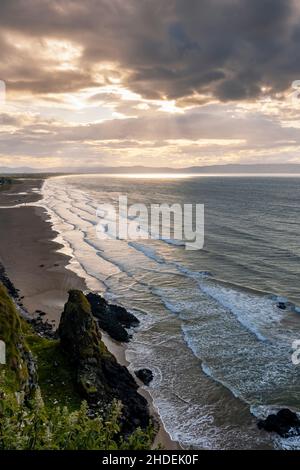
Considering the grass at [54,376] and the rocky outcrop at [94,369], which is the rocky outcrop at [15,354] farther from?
the rocky outcrop at [94,369]

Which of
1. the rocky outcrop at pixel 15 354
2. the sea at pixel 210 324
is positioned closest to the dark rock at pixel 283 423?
the sea at pixel 210 324

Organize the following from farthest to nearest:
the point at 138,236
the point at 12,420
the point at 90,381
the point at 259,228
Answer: the point at 259,228 < the point at 138,236 < the point at 90,381 < the point at 12,420

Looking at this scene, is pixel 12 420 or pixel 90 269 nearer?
pixel 12 420

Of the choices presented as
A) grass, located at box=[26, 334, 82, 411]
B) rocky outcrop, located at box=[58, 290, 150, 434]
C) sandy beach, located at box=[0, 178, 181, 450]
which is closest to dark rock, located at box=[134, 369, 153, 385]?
sandy beach, located at box=[0, 178, 181, 450]

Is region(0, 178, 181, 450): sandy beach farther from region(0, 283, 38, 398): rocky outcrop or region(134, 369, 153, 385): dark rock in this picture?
region(0, 283, 38, 398): rocky outcrop

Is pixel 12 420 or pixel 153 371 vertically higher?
pixel 12 420

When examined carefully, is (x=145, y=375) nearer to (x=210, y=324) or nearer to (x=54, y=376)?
(x=54, y=376)

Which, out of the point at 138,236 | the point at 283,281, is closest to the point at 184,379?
the point at 283,281

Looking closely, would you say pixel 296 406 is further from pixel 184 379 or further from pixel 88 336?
pixel 88 336
